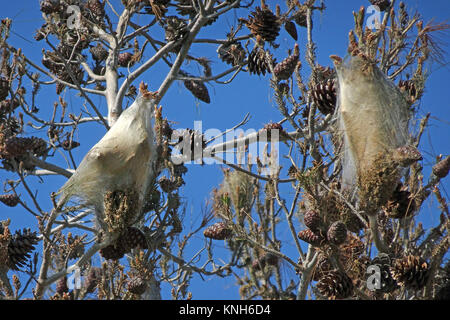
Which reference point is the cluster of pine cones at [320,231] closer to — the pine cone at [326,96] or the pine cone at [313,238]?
the pine cone at [313,238]

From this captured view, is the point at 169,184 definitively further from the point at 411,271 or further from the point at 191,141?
the point at 411,271

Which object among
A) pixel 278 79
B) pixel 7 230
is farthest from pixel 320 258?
pixel 7 230

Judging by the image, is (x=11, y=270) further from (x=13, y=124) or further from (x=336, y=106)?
(x=336, y=106)

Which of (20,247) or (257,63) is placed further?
(257,63)

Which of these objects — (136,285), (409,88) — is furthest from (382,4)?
(136,285)

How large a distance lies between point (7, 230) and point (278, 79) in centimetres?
205

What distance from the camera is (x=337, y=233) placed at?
373 centimetres

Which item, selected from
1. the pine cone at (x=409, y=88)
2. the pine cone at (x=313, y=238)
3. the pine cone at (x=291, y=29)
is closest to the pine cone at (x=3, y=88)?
the pine cone at (x=291, y=29)

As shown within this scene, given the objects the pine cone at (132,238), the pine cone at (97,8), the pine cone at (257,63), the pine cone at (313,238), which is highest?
the pine cone at (97,8)

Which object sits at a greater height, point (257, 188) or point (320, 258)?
point (257, 188)

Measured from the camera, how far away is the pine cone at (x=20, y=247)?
166 inches

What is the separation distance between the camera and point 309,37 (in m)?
4.45

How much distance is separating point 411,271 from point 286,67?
64.6 inches

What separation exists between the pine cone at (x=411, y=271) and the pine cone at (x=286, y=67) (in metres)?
1.53
